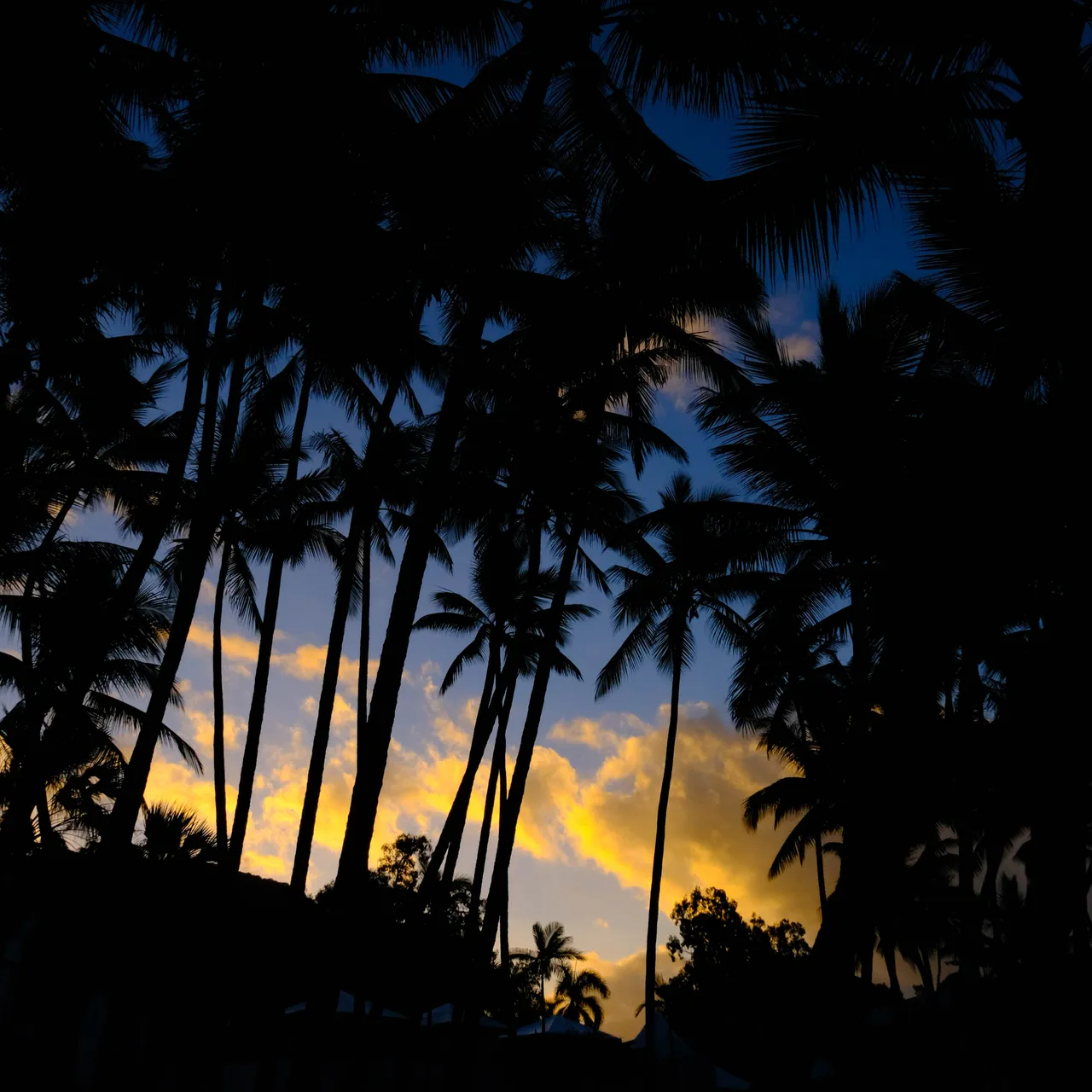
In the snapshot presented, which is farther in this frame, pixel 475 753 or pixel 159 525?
pixel 475 753

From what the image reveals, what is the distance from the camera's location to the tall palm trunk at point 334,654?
17.1 metres

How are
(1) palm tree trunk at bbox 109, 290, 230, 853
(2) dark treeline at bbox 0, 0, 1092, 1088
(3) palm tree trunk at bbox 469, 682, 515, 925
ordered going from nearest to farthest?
(2) dark treeline at bbox 0, 0, 1092, 1088
(1) palm tree trunk at bbox 109, 290, 230, 853
(3) palm tree trunk at bbox 469, 682, 515, 925

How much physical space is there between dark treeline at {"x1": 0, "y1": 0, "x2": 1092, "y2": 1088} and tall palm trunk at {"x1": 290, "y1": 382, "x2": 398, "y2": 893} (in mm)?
168

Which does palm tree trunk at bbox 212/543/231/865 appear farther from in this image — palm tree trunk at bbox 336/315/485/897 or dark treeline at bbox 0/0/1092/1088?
palm tree trunk at bbox 336/315/485/897

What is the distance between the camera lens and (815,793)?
79.0 ft

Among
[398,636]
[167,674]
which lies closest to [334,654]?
[167,674]

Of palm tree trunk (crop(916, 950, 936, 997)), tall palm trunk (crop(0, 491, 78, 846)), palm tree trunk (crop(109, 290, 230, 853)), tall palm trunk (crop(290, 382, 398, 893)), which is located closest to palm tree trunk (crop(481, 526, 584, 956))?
tall palm trunk (crop(290, 382, 398, 893))

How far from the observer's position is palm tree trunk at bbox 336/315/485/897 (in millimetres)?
7539

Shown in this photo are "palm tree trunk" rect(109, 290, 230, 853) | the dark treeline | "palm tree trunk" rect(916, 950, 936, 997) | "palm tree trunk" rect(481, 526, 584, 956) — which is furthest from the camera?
"palm tree trunk" rect(916, 950, 936, 997)

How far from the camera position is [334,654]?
A: 60.5 feet

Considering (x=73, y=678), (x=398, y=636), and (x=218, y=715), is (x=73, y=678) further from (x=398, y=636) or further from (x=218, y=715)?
(x=398, y=636)

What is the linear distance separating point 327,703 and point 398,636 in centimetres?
1183

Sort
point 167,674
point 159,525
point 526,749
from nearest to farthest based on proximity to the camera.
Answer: point 167,674 < point 159,525 < point 526,749

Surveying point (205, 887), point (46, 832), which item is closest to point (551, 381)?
point (205, 887)
